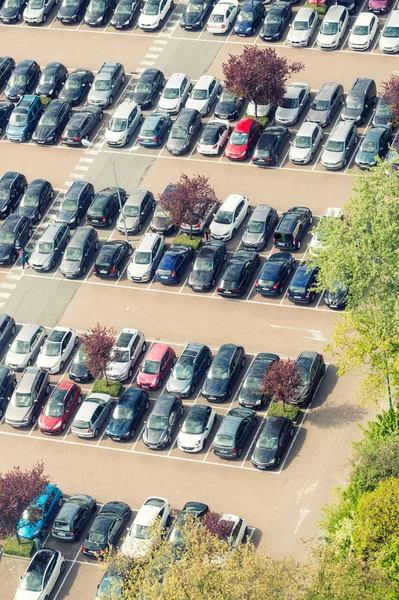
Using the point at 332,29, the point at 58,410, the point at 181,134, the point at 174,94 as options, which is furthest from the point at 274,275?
the point at 332,29

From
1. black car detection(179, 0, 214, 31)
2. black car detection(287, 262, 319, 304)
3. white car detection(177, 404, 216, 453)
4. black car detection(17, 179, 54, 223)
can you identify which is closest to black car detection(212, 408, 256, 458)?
white car detection(177, 404, 216, 453)

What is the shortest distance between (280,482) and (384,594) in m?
13.3

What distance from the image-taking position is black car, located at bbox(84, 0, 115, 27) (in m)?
104

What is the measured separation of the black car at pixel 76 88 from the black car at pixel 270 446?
32404mm

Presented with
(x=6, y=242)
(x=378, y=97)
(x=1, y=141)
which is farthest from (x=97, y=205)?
(x=378, y=97)

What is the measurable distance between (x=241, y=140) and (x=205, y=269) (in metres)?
11.5

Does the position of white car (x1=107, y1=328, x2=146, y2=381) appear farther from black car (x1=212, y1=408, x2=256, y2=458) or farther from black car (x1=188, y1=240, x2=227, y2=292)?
black car (x1=212, y1=408, x2=256, y2=458)

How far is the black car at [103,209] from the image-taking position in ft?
290

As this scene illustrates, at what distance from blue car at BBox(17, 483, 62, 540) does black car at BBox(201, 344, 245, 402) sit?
9.85 metres

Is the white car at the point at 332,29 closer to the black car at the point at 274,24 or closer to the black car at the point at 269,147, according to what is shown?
the black car at the point at 274,24

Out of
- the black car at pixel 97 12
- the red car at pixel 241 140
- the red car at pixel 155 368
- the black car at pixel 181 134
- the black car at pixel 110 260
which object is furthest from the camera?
the black car at pixel 97 12

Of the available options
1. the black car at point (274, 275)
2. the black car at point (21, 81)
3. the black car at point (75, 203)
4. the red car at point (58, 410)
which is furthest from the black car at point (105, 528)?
the black car at point (21, 81)

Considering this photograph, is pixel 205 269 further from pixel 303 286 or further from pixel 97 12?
pixel 97 12

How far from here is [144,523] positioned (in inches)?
2795
